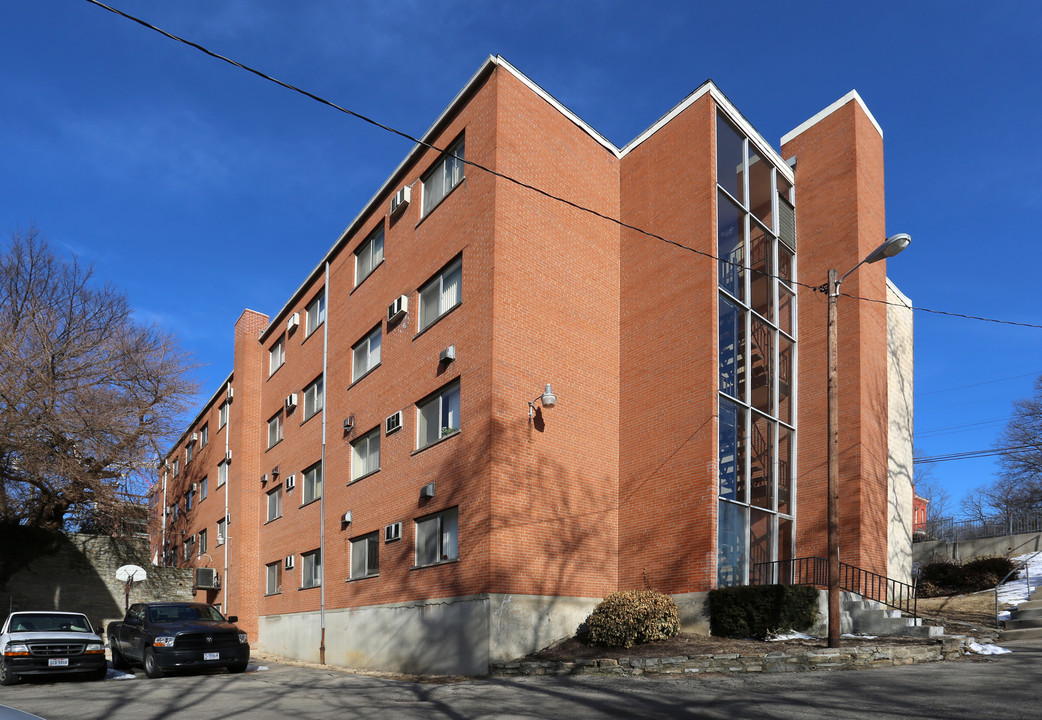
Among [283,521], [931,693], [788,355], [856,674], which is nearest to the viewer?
[931,693]

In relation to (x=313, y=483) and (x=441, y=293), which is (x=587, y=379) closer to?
(x=441, y=293)

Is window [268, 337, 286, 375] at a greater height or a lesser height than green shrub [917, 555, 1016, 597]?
greater

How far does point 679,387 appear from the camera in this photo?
60.5ft

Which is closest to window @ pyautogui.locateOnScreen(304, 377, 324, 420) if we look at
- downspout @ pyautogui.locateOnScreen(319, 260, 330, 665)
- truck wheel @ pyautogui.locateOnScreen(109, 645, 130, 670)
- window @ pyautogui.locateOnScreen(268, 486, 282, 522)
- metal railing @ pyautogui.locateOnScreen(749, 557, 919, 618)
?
downspout @ pyautogui.locateOnScreen(319, 260, 330, 665)

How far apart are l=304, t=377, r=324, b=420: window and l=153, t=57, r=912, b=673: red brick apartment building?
3.00 m

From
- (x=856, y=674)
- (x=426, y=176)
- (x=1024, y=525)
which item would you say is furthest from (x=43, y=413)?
(x=1024, y=525)

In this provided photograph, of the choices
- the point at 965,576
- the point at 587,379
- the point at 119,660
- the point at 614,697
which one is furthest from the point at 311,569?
the point at 965,576

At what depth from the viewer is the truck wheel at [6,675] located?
16078 mm

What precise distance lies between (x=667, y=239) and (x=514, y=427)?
5.74 meters

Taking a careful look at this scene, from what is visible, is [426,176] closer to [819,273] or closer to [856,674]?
[819,273]

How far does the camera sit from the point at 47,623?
685 inches

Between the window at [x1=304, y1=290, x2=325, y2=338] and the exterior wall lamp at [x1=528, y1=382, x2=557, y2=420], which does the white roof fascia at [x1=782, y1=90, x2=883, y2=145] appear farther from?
the window at [x1=304, y1=290, x2=325, y2=338]

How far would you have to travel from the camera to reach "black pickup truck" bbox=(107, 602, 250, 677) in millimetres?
17219

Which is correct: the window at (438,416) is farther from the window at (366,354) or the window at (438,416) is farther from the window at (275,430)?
the window at (275,430)
